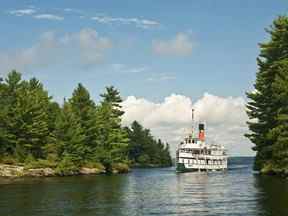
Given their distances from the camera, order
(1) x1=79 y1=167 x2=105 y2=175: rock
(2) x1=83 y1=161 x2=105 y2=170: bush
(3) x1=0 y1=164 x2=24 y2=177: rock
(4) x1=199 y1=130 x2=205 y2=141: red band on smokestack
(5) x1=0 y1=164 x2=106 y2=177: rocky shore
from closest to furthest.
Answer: (3) x1=0 y1=164 x2=24 y2=177: rock, (5) x1=0 y1=164 x2=106 y2=177: rocky shore, (1) x1=79 y1=167 x2=105 y2=175: rock, (2) x1=83 y1=161 x2=105 y2=170: bush, (4) x1=199 y1=130 x2=205 y2=141: red band on smokestack

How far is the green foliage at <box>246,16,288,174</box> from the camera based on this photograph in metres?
75.1

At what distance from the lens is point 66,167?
102m

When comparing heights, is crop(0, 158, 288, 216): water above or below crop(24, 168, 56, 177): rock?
below

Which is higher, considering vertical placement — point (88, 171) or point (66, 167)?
point (66, 167)

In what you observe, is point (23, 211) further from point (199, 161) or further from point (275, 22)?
point (199, 161)

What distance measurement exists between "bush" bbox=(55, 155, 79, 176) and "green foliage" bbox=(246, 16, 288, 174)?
36893mm

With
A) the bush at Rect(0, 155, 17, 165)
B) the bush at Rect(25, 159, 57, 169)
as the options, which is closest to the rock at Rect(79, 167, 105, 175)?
the bush at Rect(25, 159, 57, 169)

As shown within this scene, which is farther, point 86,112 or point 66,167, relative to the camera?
point 86,112

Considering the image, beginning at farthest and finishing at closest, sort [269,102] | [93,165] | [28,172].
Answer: [93,165]
[28,172]
[269,102]

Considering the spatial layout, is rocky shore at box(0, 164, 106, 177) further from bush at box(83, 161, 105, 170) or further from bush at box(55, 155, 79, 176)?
bush at box(83, 161, 105, 170)

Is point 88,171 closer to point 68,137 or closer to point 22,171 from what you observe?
point 68,137

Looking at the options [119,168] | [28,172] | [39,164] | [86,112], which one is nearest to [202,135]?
[119,168]

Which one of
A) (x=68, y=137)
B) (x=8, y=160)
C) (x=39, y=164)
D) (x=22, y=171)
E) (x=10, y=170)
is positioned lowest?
(x=22, y=171)

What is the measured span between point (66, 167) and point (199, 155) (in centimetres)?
3808
